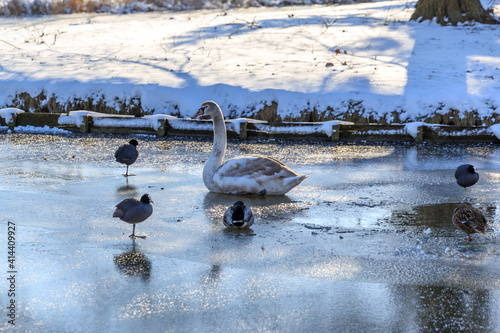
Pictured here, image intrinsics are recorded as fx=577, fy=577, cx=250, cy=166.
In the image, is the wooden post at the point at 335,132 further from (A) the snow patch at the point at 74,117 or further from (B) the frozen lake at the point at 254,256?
(A) the snow patch at the point at 74,117

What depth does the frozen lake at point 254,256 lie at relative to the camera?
16.2ft

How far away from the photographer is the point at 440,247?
6629 mm

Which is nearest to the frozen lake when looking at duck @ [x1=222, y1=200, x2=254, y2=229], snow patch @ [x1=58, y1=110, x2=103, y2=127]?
duck @ [x1=222, y1=200, x2=254, y2=229]

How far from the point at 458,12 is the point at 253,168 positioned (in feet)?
63.4

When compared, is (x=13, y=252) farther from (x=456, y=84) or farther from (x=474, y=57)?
(x=474, y=57)

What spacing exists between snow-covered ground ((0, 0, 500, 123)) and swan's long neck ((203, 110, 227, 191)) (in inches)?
254

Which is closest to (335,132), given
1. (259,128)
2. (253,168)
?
(259,128)

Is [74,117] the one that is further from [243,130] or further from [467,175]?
[467,175]

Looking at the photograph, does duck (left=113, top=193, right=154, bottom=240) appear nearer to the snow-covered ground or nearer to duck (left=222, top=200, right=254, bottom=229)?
duck (left=222, top=200, right=254, bottom=229)

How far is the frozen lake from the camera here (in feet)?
16.2

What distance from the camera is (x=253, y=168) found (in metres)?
8.96

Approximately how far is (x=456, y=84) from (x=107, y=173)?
36.7ft

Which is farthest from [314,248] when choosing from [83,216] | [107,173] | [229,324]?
[107,173]

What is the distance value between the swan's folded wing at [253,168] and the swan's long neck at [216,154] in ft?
0.79
